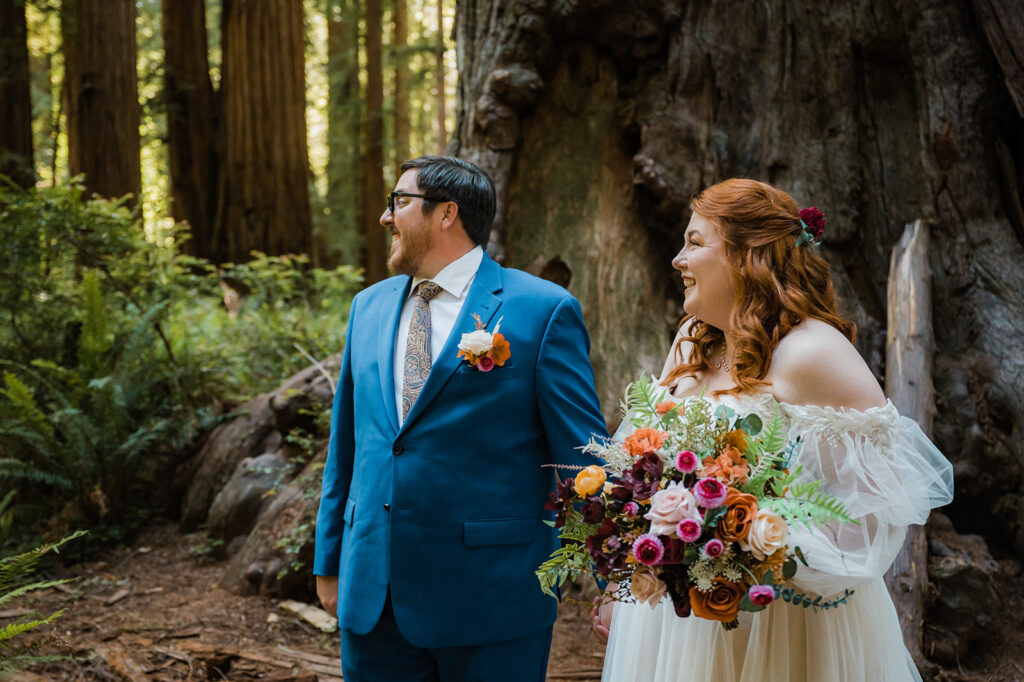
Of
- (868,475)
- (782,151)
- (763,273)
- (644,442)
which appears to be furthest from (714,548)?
(782,151)

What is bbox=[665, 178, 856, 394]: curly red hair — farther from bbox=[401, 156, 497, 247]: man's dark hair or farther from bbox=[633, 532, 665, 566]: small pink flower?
bbox=[401, 156, 497, 247]: man's dark hair

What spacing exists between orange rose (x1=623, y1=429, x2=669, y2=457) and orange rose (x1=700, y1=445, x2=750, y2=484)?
13 cm

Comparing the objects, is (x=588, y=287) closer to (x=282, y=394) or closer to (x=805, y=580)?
(x=282, y=394)

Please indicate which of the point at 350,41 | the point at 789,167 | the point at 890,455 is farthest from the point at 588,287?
the point at 350,41

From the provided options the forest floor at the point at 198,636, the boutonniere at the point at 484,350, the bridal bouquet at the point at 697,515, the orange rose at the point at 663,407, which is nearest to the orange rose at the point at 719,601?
the bridal bouquet at the point at 697,515

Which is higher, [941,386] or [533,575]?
[941,386]

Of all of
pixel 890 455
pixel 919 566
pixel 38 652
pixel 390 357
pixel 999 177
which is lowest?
pixel 38 652

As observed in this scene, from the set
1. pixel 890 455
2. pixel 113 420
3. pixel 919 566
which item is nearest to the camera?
pixel 890 455

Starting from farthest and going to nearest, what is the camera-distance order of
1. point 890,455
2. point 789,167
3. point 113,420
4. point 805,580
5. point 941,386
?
point 113,420, point 789,167, point 941,386, point 890,455, point 805,580

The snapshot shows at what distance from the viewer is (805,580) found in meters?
2.00

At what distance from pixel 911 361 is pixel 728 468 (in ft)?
10.6

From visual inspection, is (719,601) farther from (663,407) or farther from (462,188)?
(462,188)

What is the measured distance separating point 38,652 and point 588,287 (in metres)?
3.93

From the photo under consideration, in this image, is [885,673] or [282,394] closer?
[885,673]
